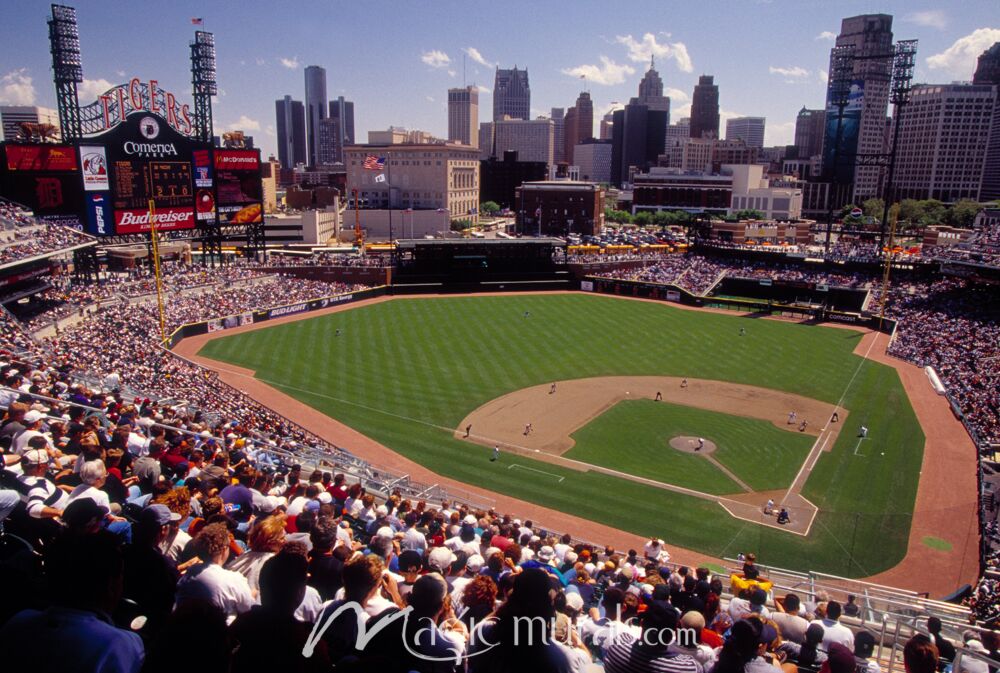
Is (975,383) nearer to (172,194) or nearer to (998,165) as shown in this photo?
(172,194)

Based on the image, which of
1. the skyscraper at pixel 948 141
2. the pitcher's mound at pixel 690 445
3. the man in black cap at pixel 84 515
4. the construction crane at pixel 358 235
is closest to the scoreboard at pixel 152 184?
the construction crane at pixel 358 235

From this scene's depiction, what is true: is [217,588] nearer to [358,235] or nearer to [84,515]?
[84,515]

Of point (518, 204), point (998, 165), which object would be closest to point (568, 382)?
point (518, 204)

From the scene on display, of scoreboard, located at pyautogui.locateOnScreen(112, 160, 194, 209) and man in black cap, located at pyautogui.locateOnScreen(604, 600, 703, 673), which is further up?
scoreboard, located at pyautogui.locateOnScreen(112, 160, 194, 209)

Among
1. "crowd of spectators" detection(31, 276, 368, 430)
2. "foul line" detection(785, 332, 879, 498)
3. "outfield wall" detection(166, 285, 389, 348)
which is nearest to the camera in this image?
"foul line" detection(785, 332, 879, 498)

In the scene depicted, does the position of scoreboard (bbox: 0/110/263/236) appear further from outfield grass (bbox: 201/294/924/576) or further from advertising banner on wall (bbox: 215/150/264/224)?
outfield grass (bbox: 201/294/924/576)

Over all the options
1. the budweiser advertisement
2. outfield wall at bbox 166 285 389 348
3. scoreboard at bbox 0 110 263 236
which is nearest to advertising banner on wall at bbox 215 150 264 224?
scoreboard at bbox 0 110 263 236

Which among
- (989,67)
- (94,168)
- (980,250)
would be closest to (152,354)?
(94,168)
